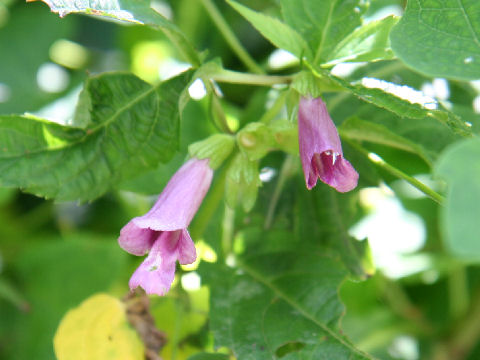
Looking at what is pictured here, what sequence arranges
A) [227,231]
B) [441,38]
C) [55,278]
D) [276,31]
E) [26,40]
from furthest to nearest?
[26,40] < [55,278] < [227,231] < [276,31] < [441,38]

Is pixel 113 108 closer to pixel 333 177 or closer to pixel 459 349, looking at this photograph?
pixel 333 177

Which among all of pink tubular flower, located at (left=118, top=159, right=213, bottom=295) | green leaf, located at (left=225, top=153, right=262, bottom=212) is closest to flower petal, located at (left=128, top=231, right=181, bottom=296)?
pink tubular flower, located at (left=118, top=159, right=213, bottom=295)

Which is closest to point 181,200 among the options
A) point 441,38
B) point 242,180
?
point 242,180

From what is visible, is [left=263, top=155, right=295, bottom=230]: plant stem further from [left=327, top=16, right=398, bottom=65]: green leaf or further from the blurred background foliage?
[left=327, top=16, right=398, bottom=65]: green leaf

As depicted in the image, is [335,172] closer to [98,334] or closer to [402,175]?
[402,175]

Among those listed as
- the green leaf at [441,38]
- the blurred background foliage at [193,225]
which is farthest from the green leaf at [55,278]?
the green leaf at [441,38]
